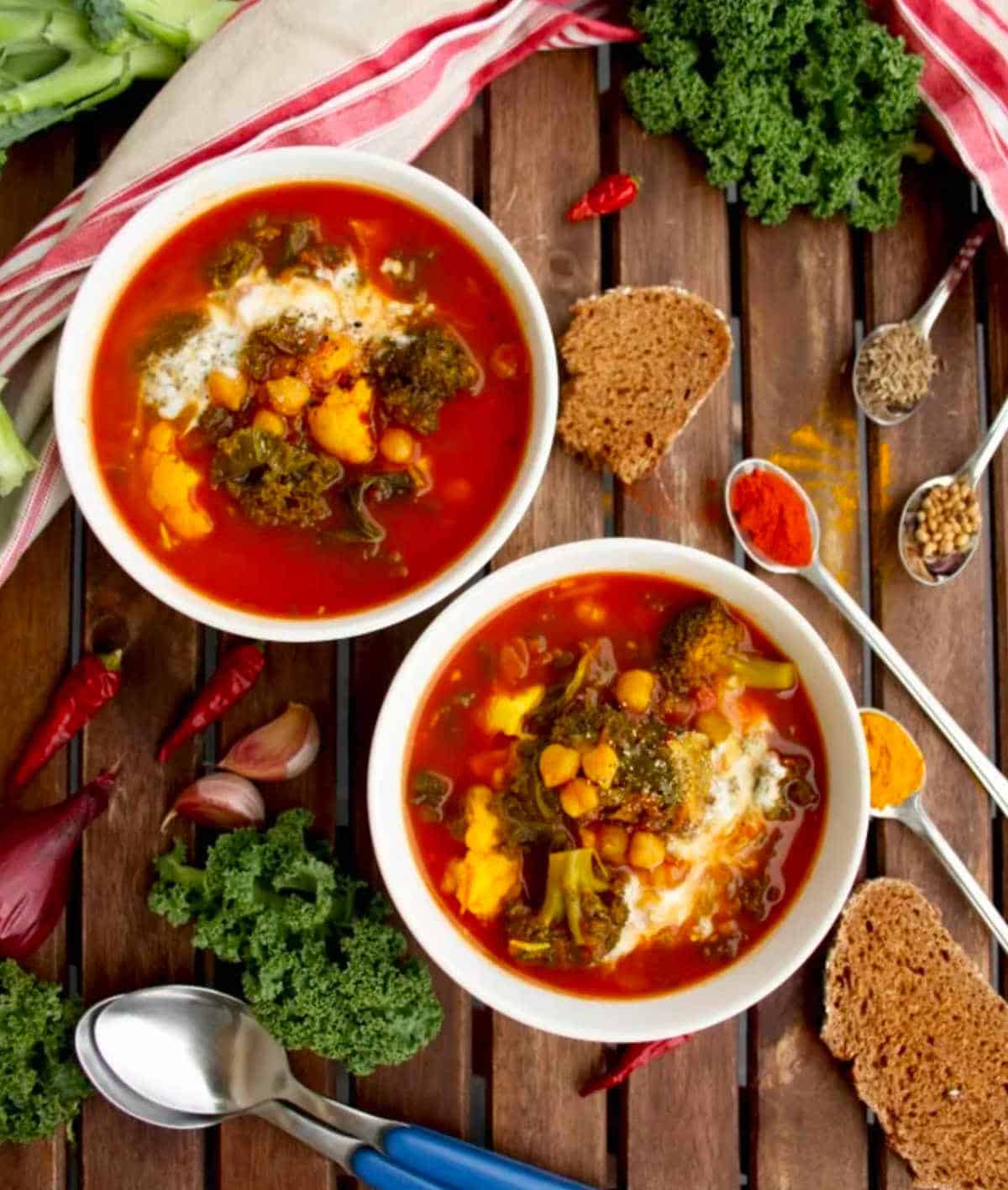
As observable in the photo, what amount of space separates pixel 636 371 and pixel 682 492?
312 millimetres

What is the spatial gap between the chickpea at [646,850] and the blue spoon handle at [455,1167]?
0.80 meters

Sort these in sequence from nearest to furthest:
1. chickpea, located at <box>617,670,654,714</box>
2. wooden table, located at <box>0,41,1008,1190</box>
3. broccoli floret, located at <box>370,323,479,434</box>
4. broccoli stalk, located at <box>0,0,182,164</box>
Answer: broccoli floret, located at <box>370,323,479,434</box>, chickpea, located at <box>617,670,654,714</box>, broccoli stalk, located at <box>0,0,182,164</box>, wooden table, located at <box>0,41,1008,1190</box>

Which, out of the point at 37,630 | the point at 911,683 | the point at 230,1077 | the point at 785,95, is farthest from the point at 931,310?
the point at 230,1077

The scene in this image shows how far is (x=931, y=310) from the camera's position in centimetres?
310

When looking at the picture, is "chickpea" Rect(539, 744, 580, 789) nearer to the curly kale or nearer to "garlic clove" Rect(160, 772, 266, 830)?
"garlic clove" Rect(160, 772, 266, 830)

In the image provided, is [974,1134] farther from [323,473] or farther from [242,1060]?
[323,473]

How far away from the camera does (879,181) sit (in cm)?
304

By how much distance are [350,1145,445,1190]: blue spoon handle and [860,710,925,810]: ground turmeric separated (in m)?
1.35

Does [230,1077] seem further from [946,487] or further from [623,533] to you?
[946,487]

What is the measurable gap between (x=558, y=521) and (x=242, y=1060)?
1.47 metres

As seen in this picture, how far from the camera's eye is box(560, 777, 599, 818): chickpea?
8.72 ft

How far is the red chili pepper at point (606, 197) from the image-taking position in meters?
3.04

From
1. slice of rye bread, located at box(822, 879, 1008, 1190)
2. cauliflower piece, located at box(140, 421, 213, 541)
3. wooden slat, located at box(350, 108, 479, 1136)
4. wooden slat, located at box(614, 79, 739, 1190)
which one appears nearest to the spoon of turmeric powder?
slice of rye bread, located at box(822, 879, 1008, 1190)

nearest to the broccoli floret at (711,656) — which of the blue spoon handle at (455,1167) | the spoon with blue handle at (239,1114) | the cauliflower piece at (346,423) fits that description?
the cauliflower piece at (346,423)
